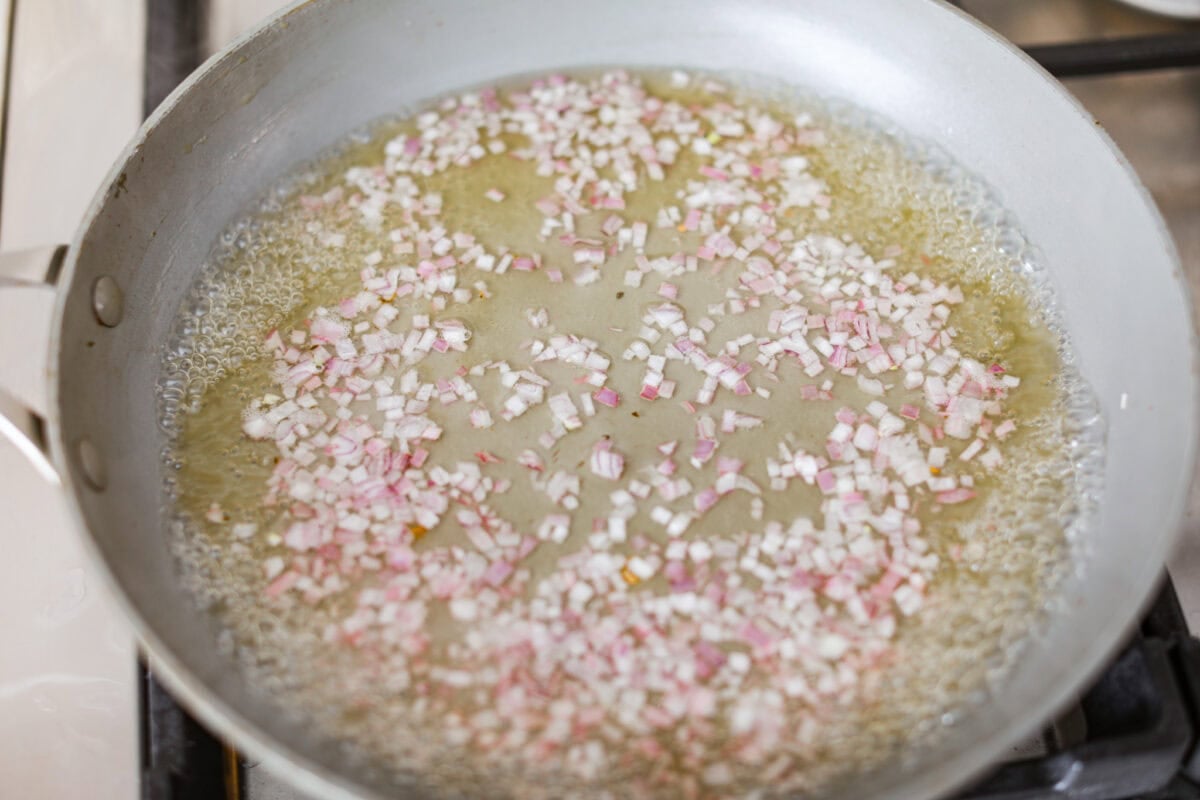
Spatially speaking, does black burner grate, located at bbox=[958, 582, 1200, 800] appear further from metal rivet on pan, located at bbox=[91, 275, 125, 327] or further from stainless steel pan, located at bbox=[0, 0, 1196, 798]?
metal rivet on pan, located at bbox=[91, 275, 125, 327]

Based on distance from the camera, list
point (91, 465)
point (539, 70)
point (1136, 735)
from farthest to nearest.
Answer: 1. point (539, 70)
2. point (91, 465)
3. point (1136, 735)

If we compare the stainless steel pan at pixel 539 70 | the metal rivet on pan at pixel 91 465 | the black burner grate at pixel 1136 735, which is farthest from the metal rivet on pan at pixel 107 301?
the black burner grate at pixel 1136 735

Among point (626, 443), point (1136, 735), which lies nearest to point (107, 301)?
point (626, 443)

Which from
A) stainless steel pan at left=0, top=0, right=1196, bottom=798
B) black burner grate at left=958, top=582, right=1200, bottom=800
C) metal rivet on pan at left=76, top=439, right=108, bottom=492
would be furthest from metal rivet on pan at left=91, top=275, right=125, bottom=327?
black burner grate at left=958, top=582, right=1200, bottom=800

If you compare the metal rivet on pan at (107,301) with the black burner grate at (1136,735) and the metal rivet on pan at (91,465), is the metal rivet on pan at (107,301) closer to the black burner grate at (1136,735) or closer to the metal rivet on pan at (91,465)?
the metal rivet on pan at (91,465)

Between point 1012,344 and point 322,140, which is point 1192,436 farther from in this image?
point 322,140

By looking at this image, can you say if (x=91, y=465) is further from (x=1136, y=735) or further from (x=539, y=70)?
(x=1136, y=735)
